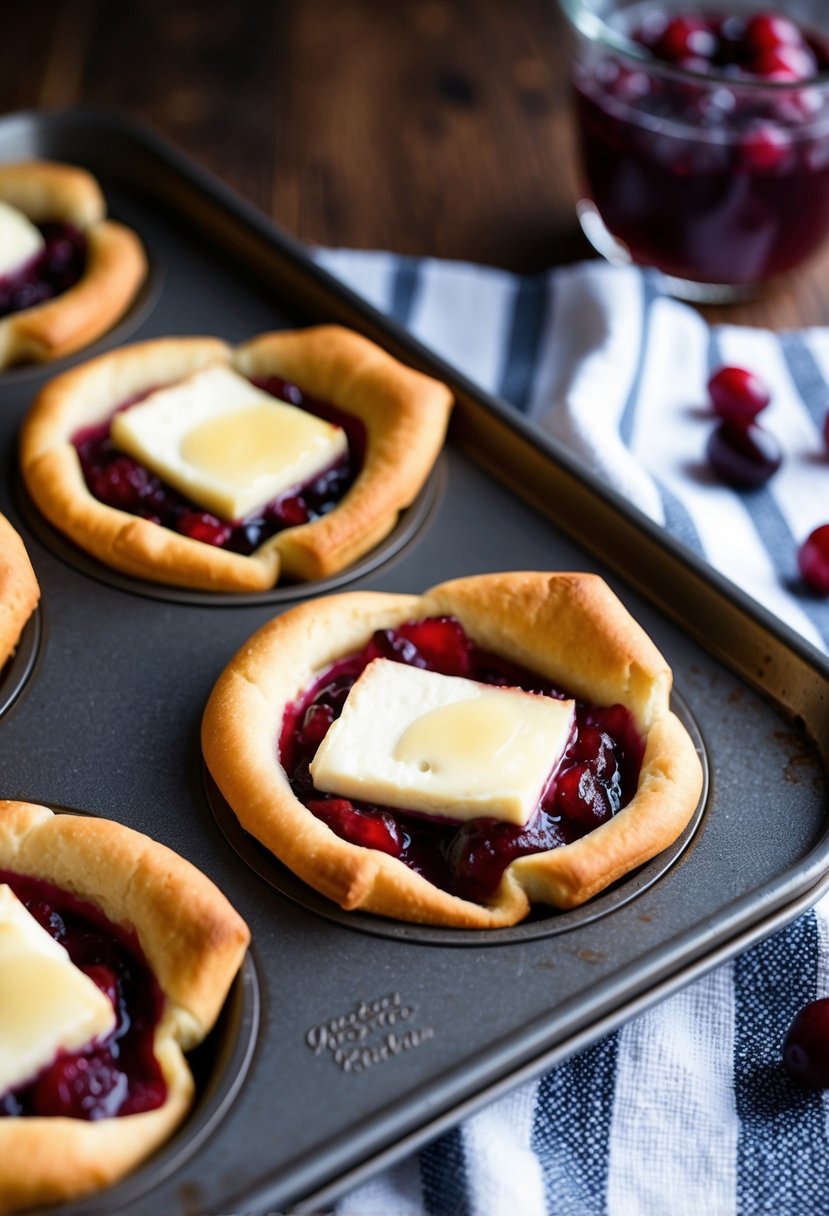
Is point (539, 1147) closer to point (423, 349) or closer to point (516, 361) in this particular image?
point (423, 349)

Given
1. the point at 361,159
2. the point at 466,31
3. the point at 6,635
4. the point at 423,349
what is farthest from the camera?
the point at 466,31

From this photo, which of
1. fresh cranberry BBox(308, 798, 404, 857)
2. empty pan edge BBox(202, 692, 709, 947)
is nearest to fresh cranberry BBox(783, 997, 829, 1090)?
empty pan edge BBox(202, 692, 709, 947)

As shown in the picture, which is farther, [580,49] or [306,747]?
[580,49]

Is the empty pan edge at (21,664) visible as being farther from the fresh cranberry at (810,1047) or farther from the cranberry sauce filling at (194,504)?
the fresh cranberry at (810,1047)

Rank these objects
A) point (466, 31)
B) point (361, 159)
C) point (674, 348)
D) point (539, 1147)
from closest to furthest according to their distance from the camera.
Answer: point (539, 1147) < point (674, 348) < point (361, 159) < point (466, 31)

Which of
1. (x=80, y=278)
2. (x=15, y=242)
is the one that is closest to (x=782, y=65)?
(x=80, y=278)

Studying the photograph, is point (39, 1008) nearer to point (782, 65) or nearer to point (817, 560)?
point (817, 560)

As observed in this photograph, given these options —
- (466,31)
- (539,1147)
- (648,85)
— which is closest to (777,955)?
(539,1147)
